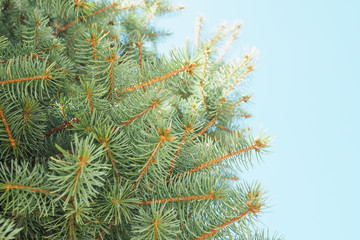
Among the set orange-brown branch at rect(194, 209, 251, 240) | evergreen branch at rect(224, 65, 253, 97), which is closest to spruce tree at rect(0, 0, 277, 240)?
orange-brown branch at rect(194, 209, 251, 240)

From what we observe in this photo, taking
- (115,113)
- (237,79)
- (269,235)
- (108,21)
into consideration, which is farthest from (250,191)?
(108,21)

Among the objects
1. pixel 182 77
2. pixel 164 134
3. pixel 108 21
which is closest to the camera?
pixel 164 134

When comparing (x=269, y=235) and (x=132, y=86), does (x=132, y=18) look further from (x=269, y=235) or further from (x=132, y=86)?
(x=269, y=235)

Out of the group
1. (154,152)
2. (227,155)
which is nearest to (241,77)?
(227,155)

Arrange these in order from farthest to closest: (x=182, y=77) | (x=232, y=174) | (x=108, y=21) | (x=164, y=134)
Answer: (x=108, y=21)
(x=232, y=174)
(x=182, y=77)
(x=164, y=134)

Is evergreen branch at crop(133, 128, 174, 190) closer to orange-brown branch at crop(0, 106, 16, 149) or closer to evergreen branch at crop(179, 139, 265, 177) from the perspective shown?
evergreen branch at crop(179, 139, 265, 177)

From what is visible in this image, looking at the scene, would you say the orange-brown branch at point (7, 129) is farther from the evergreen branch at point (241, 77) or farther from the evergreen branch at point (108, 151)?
the evergreen branch at point (241, 77)

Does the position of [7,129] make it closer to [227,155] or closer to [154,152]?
[154,152]

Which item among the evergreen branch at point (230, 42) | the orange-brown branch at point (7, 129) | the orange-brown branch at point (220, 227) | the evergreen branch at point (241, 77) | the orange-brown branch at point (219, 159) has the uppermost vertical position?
the evergreen branch at point (230, 42)

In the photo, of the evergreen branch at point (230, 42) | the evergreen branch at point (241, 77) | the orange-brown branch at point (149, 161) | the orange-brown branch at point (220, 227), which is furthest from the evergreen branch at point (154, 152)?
the evergreen branch at point (230, 42)

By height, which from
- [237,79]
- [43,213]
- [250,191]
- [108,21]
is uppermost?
[108,21]

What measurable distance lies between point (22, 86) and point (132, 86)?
0.15 meters

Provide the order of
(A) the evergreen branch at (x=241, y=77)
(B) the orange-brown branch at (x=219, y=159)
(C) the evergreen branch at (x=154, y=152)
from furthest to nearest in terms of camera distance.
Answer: (A) the evergreen branch at (x=241, y=77), (B) the orange-brown branch at (x=219, y=159), (C) the evergreen branch at (x=154, y=152)

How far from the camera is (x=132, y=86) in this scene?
52 centimetres
